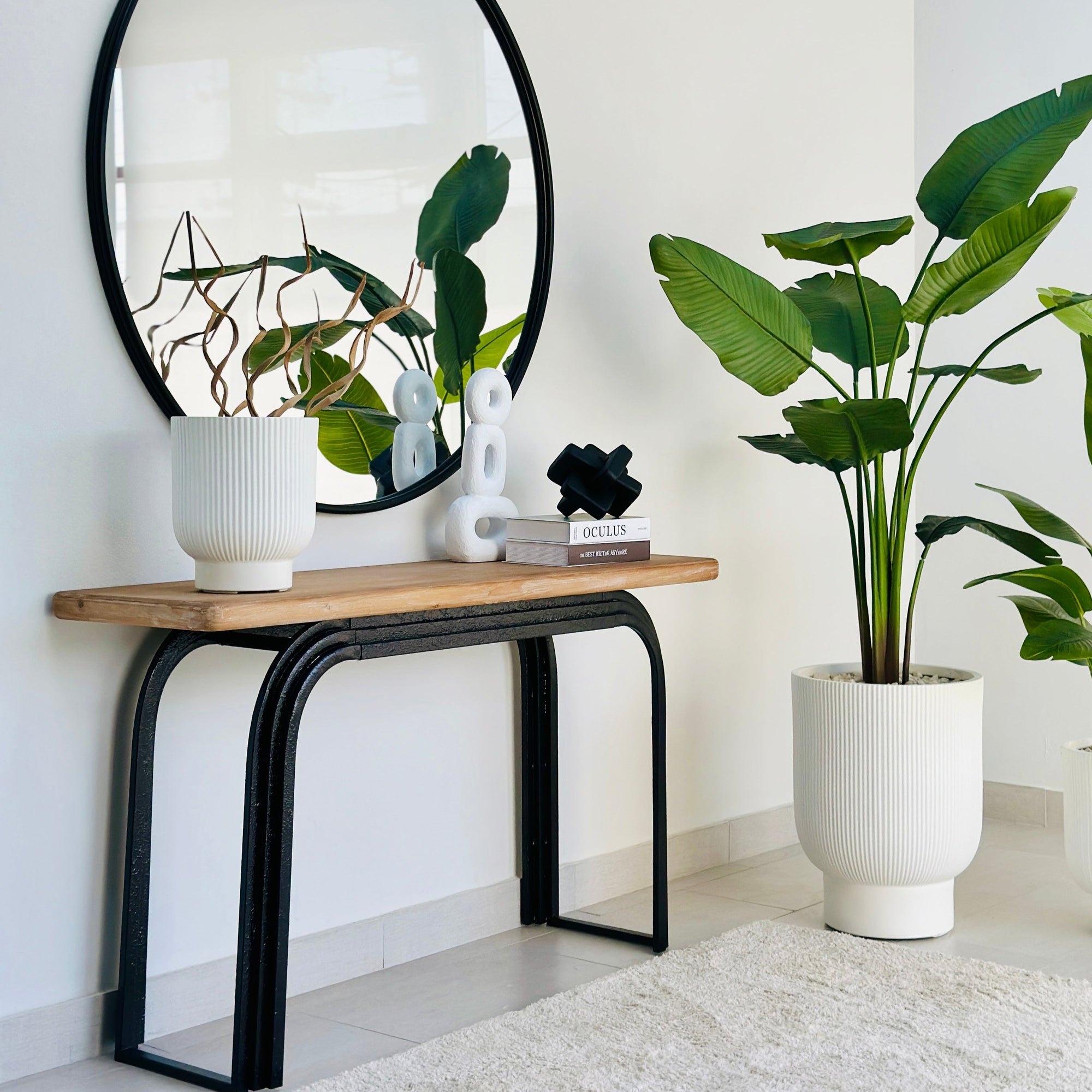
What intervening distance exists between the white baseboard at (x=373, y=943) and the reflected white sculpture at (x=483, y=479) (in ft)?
2.30

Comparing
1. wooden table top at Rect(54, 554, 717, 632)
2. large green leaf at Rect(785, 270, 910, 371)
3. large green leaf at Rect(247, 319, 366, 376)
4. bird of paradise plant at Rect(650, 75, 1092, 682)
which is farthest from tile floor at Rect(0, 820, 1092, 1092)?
large green leaf at Rect(785, 270, 910, 371)

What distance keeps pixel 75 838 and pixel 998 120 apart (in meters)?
→ 2.12

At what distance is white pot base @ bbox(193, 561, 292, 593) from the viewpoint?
196 centimetres

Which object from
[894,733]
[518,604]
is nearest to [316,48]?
[518,604]

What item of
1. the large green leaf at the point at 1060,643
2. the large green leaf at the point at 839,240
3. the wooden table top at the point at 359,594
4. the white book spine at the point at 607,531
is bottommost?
the large green leaf at the point at 1060,643

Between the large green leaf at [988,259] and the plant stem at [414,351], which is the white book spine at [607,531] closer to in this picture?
the plant stem at [414,351]

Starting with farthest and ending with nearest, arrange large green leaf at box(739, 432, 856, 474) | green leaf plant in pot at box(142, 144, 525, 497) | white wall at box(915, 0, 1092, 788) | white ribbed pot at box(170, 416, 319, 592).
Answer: white wall at box(915, 0, 1092, 788), large green leaf at box(739, 432, 856, 474), green leaf plant in pot at box(142, 144, 525, 497), white ribbed pot at box(170, 416, 319, 592)

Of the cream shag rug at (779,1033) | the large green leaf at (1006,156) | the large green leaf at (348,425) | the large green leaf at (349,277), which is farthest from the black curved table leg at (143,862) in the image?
the large green leaf at (1006,156)

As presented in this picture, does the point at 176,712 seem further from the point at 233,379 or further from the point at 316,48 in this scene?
the point at 316,48

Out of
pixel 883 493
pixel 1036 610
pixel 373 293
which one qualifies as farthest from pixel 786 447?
pixel 373 293

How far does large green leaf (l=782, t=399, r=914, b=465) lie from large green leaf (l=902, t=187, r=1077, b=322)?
276mm

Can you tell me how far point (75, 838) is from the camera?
2.10 metres

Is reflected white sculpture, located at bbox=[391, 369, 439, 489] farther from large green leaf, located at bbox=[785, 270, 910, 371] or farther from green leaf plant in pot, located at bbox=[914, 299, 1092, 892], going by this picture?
green leaf plant in pot, located at bbox=[914, 299, 1092, 892]

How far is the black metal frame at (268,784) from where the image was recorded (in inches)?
75.8
